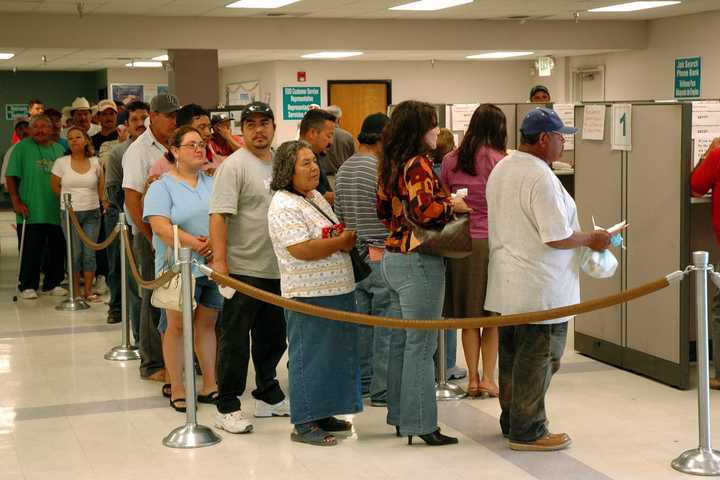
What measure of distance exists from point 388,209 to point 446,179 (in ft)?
3.02

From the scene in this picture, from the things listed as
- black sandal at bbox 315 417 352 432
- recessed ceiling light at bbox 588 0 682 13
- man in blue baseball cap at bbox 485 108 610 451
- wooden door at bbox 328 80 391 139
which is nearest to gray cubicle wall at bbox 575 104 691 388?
man in blue baseball cap at bbox 485 108 610 451

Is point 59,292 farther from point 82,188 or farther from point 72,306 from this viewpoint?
point 82,188

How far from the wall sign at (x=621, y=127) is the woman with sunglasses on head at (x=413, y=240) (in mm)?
1863

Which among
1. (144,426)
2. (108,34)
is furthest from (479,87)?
(144,426)

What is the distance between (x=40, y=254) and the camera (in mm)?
9594

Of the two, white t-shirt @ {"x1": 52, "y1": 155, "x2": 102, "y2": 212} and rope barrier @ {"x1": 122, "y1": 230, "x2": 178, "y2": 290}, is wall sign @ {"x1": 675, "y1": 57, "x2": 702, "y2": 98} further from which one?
rope barrier @ {"x1": 122, "y1": 230, "x2": 178, "y2": 290}

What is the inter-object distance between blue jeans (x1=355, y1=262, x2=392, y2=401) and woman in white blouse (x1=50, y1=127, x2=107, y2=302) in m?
3.89

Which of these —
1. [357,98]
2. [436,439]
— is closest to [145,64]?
[357,98]

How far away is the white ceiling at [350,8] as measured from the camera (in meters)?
12.0

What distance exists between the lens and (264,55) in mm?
17188

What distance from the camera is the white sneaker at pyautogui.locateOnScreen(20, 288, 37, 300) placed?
948 cm

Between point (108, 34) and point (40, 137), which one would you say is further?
point (108, 34)

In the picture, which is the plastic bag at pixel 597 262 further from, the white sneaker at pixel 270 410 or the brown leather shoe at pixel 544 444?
the white sneaker at pixel 270 410

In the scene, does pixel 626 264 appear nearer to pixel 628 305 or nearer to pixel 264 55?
pixel 628 305
